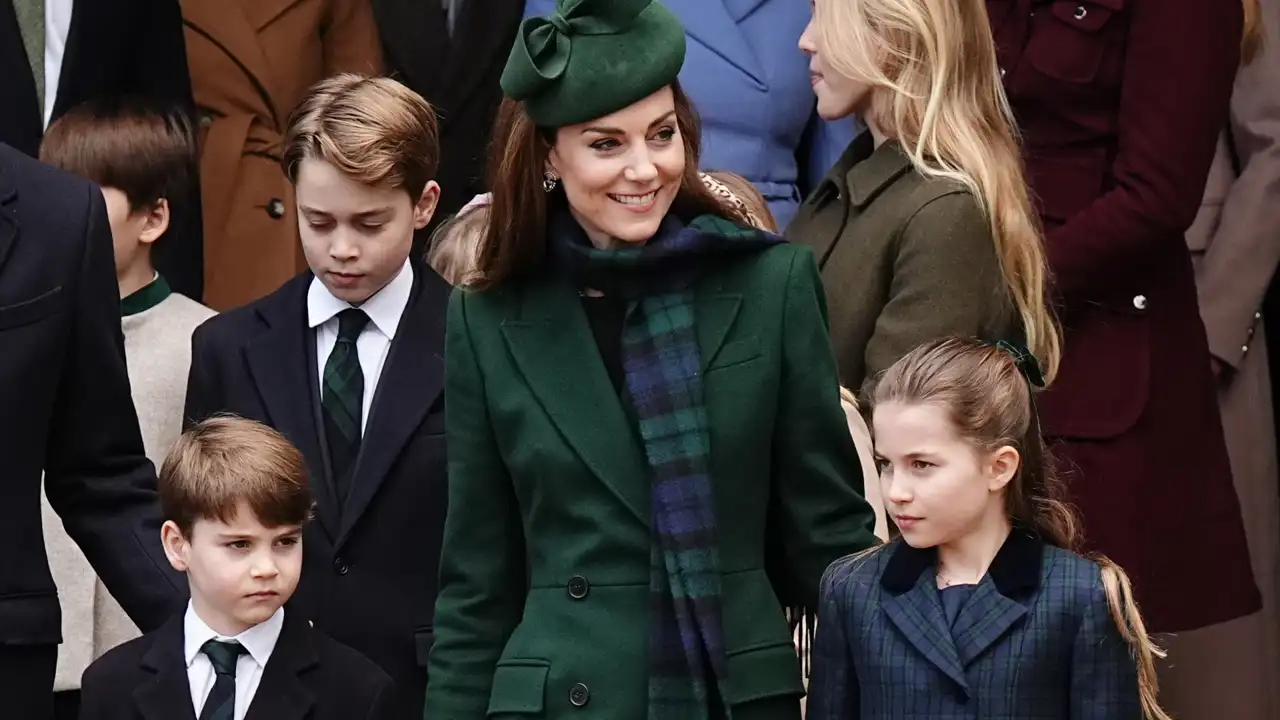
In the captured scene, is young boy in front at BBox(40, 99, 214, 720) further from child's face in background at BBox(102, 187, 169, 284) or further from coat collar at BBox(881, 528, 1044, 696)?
coat collar at BBox(881, 528, 1044, 696)

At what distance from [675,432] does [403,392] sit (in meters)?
1.22

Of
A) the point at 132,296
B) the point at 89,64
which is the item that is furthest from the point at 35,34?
the point at 132,296

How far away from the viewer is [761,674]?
3.55 meters

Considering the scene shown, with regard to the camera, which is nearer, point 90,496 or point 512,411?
point 512,411

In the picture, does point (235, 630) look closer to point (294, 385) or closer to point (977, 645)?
point (294, 385)

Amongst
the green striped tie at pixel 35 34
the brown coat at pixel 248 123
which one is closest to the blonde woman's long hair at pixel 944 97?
the brown coat at pixel 248 123

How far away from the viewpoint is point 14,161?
157 inches

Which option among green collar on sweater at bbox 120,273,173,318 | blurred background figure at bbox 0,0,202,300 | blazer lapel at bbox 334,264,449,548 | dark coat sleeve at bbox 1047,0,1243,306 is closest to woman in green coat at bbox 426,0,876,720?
blazer lapel at bbox 334,264,449,548

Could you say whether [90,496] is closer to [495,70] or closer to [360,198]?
[360,198]

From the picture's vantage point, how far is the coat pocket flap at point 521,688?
3594 mm

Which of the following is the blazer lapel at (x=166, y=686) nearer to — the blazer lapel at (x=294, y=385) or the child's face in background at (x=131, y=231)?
the blazer lapel at (x=294, y=385)

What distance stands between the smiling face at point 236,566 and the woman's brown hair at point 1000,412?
107cm

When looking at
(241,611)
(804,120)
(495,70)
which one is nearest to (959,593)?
(241,611)

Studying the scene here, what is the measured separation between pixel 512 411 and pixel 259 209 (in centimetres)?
266
